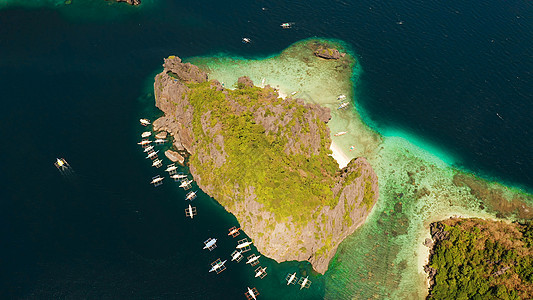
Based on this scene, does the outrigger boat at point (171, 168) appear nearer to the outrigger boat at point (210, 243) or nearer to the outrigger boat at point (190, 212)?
the outrigger boat at point (190, 212)

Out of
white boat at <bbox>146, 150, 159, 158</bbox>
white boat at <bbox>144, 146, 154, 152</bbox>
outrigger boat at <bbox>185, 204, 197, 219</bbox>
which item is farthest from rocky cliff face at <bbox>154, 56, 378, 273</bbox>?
white boat at <bbox>144, 146, 154, 152</bbox>

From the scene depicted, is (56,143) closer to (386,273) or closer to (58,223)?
(58,223)

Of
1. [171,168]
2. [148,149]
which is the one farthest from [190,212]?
[148,149]

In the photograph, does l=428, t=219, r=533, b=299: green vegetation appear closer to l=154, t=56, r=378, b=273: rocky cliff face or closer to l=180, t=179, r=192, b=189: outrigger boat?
l=154, t=56, r=378, b=273: rocky cliff face

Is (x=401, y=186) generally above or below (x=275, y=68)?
below

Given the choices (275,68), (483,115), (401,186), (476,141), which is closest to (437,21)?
(483,115)

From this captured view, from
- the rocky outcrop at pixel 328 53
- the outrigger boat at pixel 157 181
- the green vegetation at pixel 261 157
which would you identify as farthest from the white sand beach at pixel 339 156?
the outrigger boat at pixel 157 181

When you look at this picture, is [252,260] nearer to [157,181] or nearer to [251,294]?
[251,294]
